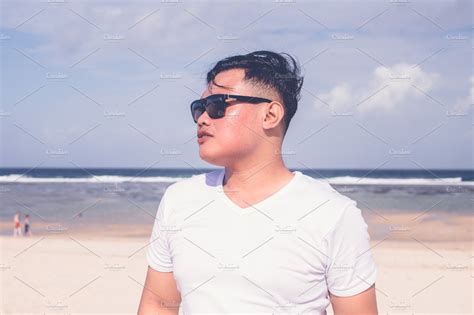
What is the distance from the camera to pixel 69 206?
1209cm

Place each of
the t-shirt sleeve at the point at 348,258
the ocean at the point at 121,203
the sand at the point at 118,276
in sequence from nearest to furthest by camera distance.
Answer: the t-shirt sleeve at the point at 348,258, the sand at the point at 118,276, the ocean at the point at 121,203

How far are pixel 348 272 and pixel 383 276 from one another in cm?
511

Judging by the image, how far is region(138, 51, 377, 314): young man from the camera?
1524 mm

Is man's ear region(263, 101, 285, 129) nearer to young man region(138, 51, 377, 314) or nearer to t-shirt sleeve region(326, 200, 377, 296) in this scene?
young man region(138, 51, 377, 314)

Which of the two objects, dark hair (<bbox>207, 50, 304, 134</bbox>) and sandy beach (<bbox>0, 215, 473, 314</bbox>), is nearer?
dark hair (<bbox>207, 50, 304, 134</bbox>)

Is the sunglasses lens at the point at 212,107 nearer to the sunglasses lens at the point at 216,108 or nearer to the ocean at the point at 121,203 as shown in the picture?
the sunglasses lens at the point at 216,108

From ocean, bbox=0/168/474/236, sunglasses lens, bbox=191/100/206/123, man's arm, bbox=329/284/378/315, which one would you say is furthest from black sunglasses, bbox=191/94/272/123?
ocean, bbox=0/168/474/236

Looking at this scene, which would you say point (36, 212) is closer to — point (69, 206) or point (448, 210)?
point (69, 206)

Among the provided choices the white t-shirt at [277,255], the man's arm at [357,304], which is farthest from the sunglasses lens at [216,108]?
the man's arm at [357,304]

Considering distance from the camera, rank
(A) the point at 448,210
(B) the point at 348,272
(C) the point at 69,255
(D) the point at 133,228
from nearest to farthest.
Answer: (B) the point at 348,272
(C) the point at 69,255
(D) the point at 133,228
(A) the point at 448,210

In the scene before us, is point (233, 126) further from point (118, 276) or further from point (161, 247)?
point (118, 276)

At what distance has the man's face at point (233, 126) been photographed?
1.68 metres

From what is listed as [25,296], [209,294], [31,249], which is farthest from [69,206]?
[209,294]

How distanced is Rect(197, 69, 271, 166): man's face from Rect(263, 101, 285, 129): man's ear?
0.01 metres
